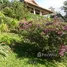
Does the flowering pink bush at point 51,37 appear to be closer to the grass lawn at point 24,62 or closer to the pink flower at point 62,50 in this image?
the pink flower at point 62,50

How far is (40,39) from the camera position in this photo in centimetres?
938

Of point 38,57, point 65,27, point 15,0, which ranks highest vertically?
point 15,0

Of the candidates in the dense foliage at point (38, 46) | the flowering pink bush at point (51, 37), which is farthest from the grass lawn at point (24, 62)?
the flowering pink bush at point (51, 37)

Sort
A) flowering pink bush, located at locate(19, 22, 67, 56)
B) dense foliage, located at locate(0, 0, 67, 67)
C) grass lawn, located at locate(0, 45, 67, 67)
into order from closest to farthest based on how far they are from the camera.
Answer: grass lawn, located at locate(0, 45, 67, 67) → dense foliage, located at locate(0, 0, 67, 67) → flowering pink bush, located at locate(19, 22, 67, 56)

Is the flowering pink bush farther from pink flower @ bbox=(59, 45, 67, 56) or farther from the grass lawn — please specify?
the grass lawn

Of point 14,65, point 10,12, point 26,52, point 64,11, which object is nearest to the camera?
point 14,65

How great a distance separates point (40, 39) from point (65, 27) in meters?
1.36

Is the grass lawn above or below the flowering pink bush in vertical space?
below

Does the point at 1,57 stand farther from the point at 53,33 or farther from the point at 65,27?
the point at 65,27

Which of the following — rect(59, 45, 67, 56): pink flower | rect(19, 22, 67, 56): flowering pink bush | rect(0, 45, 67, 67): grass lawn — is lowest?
rect(0, 45, 67, 67): grass lawn

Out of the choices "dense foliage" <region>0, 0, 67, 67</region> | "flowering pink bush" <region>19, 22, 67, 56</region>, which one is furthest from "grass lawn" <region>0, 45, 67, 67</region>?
"flowering pink bush" <region>19, 22, 67, 56</region>

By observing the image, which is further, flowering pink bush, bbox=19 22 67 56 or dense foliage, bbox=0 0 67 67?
flowering pink bush, bbox=19 22 67 56

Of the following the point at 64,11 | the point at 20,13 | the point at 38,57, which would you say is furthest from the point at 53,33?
the point at 64,11

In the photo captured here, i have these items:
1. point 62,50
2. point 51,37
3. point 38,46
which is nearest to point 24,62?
point 38,46
